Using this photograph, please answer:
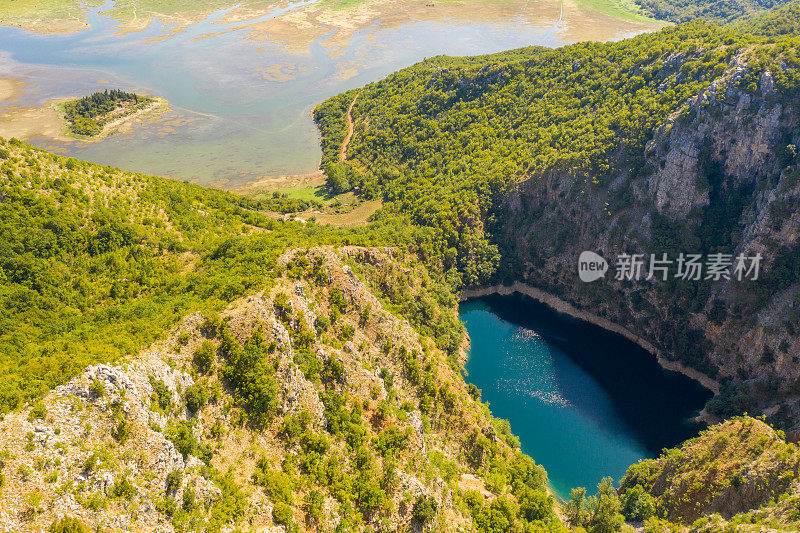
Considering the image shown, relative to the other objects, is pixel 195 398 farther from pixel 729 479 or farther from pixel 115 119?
pixel 115 119

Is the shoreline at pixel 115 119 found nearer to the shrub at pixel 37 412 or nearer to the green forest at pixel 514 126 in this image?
the green forest at pixel 514 126

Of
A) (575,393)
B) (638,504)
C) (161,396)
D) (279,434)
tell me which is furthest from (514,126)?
(161,396)

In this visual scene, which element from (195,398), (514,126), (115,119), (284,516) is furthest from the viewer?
(115,119)

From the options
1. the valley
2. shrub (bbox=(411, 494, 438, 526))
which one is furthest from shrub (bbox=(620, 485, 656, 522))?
shrub (bbox=(411, 494, 438, 526))

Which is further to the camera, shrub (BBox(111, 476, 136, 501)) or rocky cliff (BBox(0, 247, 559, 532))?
shrub (BBox(111, 476, 136, 501))

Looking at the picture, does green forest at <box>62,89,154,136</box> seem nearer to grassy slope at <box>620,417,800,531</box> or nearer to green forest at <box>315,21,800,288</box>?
green forest at <box>315,21,800,288</box>

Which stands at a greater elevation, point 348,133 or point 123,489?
point 348,133
